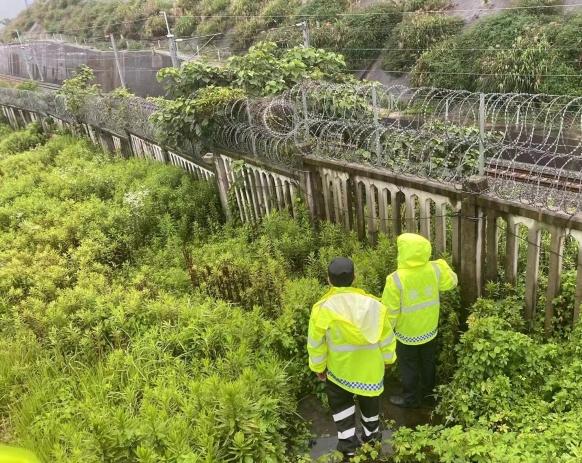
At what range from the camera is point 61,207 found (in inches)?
338

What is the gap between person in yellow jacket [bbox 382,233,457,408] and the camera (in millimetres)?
3926

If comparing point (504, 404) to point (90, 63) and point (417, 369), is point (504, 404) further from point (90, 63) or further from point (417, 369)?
point (90, 63)

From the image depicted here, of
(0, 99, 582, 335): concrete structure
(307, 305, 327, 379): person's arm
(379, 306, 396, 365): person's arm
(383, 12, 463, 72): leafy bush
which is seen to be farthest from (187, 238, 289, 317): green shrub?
(383, 12, 463, 72): leafy bush

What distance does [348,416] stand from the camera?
397 centimetres

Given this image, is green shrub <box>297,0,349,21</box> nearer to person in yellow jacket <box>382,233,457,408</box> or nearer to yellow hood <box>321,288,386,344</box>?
person in yellow jacket <box>382,233,457,408</box>

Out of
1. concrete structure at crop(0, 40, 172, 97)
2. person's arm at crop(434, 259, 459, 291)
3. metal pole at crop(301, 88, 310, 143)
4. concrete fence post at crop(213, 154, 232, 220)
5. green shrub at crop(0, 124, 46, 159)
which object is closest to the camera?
person's arm at crop(434, 259, 459, 291)

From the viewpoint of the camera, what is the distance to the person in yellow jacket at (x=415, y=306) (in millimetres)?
3926

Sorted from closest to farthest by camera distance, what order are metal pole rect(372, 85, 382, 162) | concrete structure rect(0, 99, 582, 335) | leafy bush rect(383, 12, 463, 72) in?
concrete structure rect(0, 99, 582, 335) < metal pole rect(372, 85, 382, 162) < leafy bush rect(383, 12, 463, 72)

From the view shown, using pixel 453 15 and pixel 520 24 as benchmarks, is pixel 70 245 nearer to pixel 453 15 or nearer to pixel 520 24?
pixel 520 24

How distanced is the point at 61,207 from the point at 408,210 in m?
6.49

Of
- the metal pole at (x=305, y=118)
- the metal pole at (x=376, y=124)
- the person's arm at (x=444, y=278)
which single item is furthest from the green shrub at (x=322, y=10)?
the person's arm at (x=444, y=278)

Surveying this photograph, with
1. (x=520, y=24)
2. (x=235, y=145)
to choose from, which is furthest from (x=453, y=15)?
(x=235, y=145)

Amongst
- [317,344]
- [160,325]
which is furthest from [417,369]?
[160,325]

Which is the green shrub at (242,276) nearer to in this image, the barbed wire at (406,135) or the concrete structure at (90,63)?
the barbed wire at (406,135)
